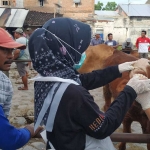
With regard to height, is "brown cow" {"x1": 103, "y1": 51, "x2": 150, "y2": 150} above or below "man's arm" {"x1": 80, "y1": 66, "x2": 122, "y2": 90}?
below

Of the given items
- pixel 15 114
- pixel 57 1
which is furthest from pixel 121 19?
pixel 15 114

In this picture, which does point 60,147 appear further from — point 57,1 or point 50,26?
point 57,1

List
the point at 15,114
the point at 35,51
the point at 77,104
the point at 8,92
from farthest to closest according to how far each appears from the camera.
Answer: the point at 15,114 → the point at 8,92 → the point at 35,51 → the point at 77,104

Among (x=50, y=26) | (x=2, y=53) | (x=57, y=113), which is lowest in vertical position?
(x=57, y=113)

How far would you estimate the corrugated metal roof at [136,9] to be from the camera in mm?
32031

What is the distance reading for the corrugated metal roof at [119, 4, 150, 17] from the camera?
32.0m

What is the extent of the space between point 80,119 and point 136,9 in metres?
34.0

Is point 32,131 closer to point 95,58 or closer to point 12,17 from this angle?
point 95,58

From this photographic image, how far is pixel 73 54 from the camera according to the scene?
1.73 meters

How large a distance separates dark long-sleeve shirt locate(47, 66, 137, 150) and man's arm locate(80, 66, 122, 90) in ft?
1.87

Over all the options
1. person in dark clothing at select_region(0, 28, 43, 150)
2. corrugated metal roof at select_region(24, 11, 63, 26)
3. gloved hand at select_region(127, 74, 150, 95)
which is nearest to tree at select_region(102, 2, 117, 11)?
corrugated metal roof at select_region(24, 11, 63, 26)

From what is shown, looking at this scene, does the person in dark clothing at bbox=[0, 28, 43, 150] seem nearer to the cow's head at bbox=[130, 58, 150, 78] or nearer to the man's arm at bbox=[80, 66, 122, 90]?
the man's arm at bbox=[80, 66, 122, 90]

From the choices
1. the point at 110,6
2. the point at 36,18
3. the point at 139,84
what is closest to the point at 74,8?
the point at 36,18

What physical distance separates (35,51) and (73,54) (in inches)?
8.8
